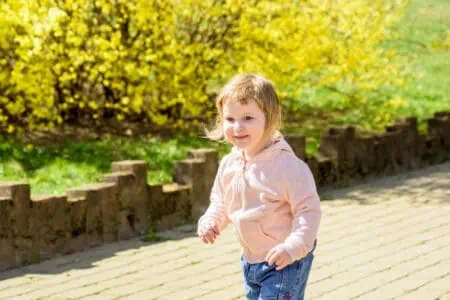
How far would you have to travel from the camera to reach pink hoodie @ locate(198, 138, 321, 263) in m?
5.30

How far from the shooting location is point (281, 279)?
5344 millimetres

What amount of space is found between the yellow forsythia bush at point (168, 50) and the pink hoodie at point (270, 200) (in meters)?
5.98

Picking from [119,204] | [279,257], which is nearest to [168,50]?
[119,204]

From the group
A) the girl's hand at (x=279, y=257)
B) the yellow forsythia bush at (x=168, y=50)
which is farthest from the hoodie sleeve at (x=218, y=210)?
the yellow forsythia bush at (x=168, y=50)

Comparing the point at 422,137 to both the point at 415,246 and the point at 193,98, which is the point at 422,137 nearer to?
the point at 193,98

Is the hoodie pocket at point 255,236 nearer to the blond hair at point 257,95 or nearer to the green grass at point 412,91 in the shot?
the blond hair at point 257,95

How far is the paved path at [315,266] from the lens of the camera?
7609 millimetres

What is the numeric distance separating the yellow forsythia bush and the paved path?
2.35m

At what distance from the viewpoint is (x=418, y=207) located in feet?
35.4

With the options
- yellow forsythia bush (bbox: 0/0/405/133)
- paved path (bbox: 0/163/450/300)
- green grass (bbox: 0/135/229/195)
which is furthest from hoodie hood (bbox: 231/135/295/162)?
yellow forsythia bush (bbox: 0/0/405/133)

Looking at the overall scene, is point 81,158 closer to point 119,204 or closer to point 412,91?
point 119,204

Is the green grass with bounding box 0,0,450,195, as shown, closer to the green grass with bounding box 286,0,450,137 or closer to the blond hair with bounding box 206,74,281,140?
the green grass with bounding box 286,0,450,137

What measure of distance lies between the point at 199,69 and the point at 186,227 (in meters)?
3.14

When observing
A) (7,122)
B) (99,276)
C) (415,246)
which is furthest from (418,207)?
(7,122)
